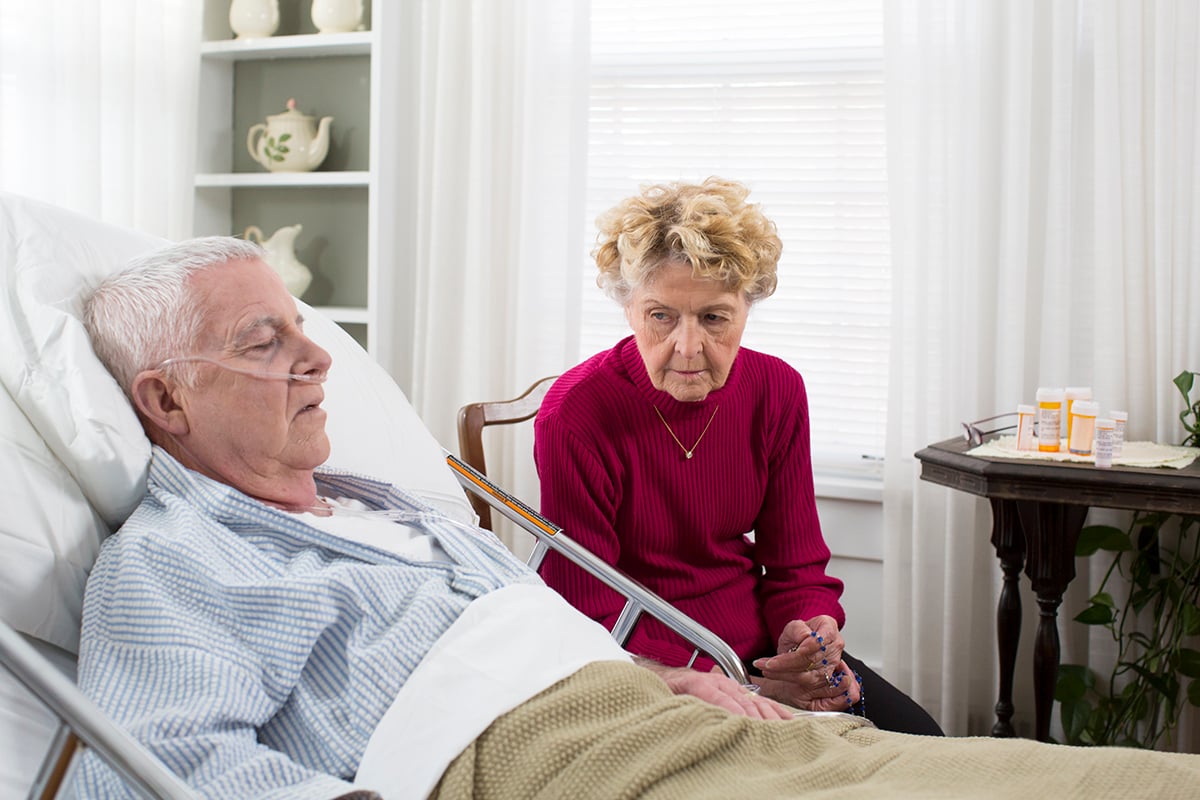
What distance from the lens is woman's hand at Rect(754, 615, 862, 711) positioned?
1519 millimetres

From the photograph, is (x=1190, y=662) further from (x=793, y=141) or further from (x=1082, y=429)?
(x=793, y=141)

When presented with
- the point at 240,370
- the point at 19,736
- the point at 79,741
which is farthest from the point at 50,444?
the point at 79,741

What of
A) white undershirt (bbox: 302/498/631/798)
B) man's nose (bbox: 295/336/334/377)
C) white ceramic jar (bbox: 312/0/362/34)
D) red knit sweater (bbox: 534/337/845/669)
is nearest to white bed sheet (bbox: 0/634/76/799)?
white undershirt (bbox: 302/498/631/798)

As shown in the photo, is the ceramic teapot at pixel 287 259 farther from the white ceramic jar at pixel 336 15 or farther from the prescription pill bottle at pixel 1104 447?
the prescription pill bottle at pixel 1104 447

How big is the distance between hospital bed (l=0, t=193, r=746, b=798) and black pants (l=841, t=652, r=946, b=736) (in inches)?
11.8

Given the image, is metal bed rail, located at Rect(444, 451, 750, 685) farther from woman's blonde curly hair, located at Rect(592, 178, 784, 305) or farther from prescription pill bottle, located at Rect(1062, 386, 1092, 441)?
prescription pill bottle, located at Rect(1062, 386, 1092, 441)

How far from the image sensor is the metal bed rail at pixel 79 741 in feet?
2.57

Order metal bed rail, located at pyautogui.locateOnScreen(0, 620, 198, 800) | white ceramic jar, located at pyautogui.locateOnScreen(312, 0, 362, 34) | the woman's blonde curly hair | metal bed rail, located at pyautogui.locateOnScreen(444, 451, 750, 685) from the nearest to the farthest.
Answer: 1. metal bed rail, located at pyautogui.locateOnScreen(0, 620, 198, 800)
2. metal bed rail, located at pyautogui.locateOnScreen(444, 451, 750, 685)
3. the woman's blonde curly hair
4. white ceramic jar, located at pyautogui.locateOnScreen(312, 0, 362, 34)

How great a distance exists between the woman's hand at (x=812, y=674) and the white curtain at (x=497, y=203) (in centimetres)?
119

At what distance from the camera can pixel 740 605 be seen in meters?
1.72

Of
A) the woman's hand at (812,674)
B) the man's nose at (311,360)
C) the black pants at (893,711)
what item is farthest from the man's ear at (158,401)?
the black pants at (893,711)

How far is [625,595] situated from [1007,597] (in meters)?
1.07

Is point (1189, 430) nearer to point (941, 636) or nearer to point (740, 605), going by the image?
point (941, 636)

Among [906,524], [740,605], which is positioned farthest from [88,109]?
[906,524]
